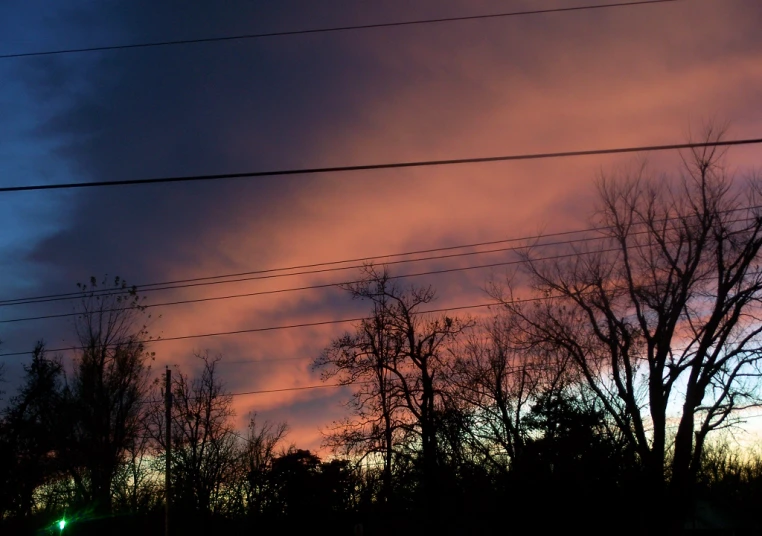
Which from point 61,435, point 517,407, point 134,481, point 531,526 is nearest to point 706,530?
point 517,407

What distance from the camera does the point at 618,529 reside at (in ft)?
108

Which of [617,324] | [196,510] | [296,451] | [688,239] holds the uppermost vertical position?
[688,239]

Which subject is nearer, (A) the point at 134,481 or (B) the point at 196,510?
(B) the point at 196,510

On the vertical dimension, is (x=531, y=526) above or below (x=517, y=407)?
below

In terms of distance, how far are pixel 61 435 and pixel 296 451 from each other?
48.5 feet

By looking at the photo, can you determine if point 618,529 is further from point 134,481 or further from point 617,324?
point 134,481

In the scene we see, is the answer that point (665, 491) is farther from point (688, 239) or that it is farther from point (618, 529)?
point (688, 239)

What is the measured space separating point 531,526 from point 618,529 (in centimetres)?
400

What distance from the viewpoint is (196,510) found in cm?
4472

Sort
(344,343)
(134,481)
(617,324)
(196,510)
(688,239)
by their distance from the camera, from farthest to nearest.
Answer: (134,481), (196,510), (344,343), (617,324), (688,239)

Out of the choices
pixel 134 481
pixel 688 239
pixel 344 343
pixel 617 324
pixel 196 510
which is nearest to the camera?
pixel 688 239

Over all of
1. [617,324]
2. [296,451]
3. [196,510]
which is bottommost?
[196,510]

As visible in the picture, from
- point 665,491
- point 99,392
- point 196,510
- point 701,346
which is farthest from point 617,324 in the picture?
point 99,392

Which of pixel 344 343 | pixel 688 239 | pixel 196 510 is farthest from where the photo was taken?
pixel 196 510
